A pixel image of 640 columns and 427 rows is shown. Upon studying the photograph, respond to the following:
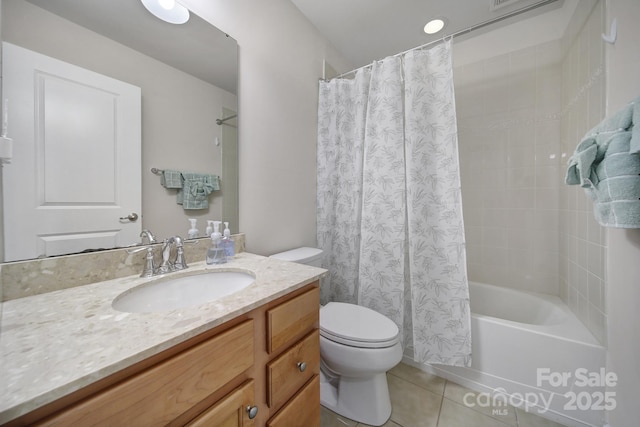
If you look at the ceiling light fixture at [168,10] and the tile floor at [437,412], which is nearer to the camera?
the ceiling light fixture at [168,10]

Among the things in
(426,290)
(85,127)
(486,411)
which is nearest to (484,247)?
(426,290)

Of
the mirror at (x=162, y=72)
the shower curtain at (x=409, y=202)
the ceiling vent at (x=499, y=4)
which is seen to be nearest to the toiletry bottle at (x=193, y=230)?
the mirror at (x=162, y=72)

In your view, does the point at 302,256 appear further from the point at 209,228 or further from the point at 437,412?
the point at 437,412

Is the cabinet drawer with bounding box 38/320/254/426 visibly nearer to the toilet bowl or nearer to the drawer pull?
the drawer pull

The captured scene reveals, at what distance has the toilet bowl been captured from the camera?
1.07 metres

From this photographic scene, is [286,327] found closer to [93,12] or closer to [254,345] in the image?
[254,345]

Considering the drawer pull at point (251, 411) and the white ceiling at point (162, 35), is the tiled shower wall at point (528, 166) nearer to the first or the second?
the drawer pull at point (251, 411)

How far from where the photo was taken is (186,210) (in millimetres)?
1054

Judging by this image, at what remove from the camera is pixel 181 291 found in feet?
2.83

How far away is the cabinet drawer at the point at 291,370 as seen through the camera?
0.69 m

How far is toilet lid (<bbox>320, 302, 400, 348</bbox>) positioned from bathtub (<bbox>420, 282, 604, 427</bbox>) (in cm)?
59

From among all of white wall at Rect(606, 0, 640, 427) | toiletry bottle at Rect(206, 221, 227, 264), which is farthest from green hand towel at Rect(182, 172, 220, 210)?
white wall at Rect(606, 0, 640, 427)

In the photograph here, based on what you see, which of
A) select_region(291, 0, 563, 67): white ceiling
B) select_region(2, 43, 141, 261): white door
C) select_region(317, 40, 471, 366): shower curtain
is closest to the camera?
select_region(2, 43, 141, 261): white door

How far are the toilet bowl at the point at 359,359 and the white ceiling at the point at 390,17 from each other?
1.98 m
